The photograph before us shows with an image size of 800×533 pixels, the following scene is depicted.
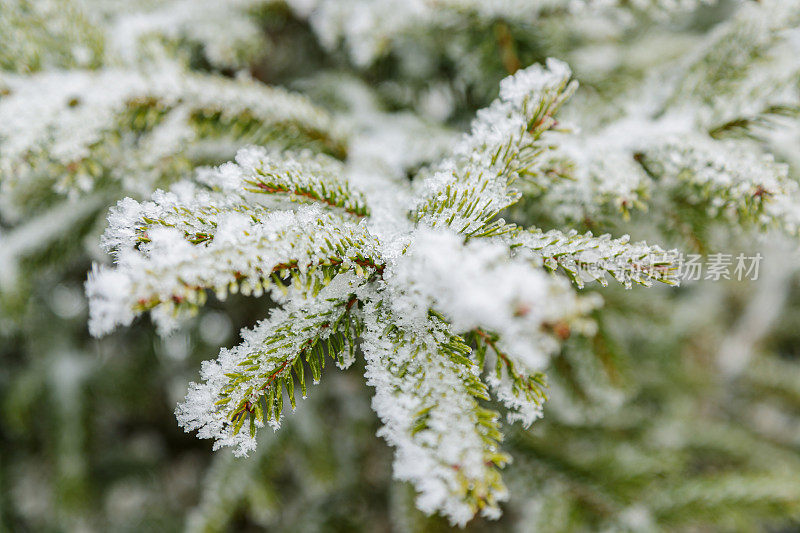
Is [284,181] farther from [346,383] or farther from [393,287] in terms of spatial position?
[346,383]

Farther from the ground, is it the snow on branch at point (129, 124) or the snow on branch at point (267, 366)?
the snow on branch at point (129, 124)

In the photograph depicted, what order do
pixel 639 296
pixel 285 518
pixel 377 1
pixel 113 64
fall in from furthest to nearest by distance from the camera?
pixel 285 518 → pixel 639 296 → pixel 377 1 → pixel 113 64

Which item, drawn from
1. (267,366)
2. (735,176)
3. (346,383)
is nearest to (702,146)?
(735,176)

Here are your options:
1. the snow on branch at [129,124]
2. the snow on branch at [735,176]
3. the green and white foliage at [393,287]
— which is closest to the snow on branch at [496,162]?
the green and white foliage at [393,287]

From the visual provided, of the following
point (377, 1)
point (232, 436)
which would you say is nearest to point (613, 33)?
point (377, 1)

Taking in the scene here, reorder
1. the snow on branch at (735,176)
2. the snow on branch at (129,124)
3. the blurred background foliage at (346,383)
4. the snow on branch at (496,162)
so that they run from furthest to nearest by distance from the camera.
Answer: the blurred background foliage at (346,383), the snow on branch at (129,124), the snow on branch at (735,176), the snow on branch at (496,162)

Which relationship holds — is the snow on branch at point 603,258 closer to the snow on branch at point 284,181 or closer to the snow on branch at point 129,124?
the snow on branch at point 284,181

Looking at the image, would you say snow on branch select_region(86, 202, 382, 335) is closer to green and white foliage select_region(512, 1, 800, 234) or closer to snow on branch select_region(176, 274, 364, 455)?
snow on branch select_region(176, 274, 364, 455)

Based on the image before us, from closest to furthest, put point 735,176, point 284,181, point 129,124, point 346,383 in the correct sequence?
point 284,181 < point 735,176 < point 129,124 < point 346,383

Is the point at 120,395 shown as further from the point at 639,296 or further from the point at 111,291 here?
the point at 639,296
